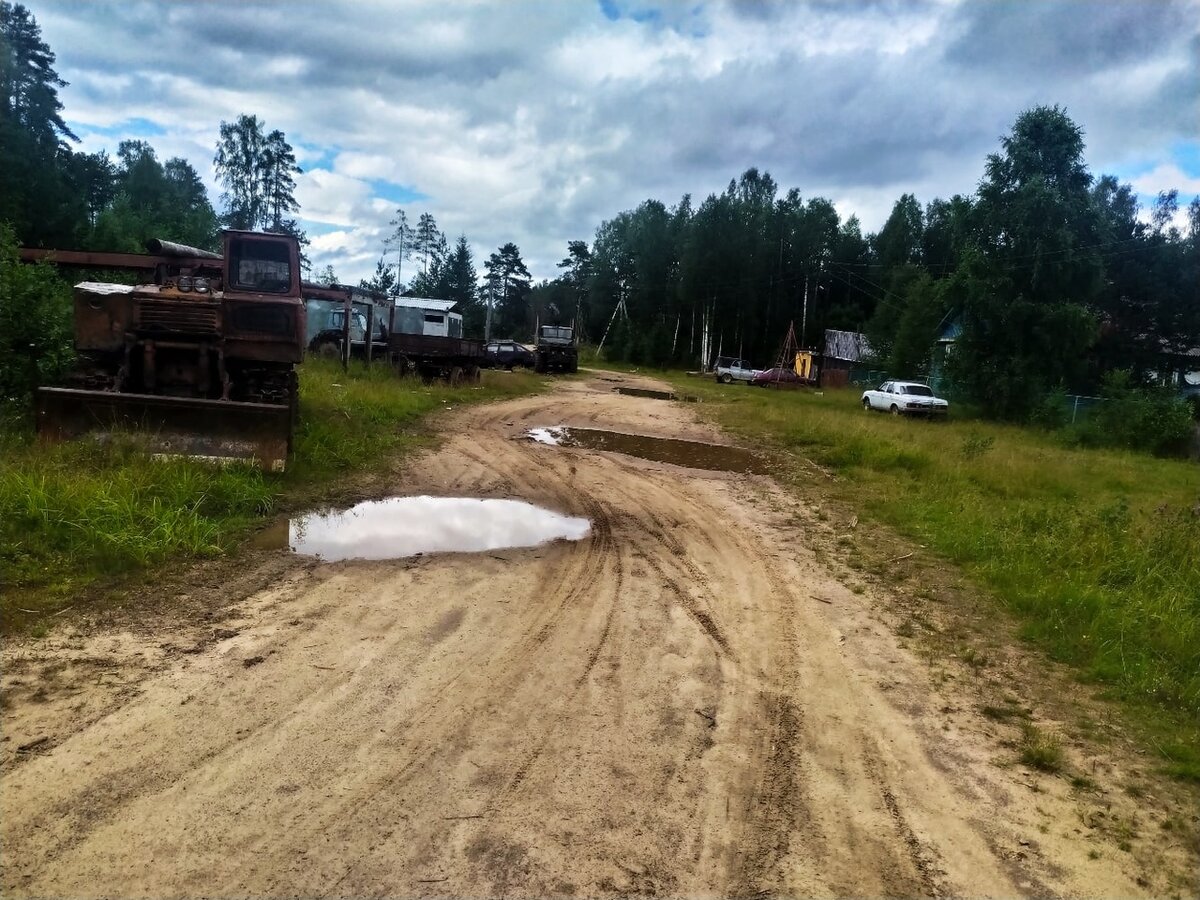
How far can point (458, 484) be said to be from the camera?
32.1ft

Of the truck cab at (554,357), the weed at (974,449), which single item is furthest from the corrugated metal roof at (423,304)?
the weed at (974,449)

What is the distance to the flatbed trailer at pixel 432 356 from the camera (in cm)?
2411

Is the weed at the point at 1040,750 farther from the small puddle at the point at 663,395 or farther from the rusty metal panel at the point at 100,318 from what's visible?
the small puddle at the point at 663,395

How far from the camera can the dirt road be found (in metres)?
2.85

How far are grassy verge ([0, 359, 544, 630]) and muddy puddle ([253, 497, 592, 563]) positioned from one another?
51 centimetres

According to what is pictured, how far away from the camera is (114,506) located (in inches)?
247

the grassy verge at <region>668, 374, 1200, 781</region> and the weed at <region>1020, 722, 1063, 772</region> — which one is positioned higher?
the grassy verge at <region>668, 374, 1200, 781</region>

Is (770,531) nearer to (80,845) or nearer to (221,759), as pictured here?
(221,759)

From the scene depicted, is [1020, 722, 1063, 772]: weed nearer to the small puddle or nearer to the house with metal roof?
the small puddle

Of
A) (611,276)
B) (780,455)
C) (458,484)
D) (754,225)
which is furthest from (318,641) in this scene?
(611,276)

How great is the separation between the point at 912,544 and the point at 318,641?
6.31m

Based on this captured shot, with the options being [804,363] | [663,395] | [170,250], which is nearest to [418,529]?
[170,250]

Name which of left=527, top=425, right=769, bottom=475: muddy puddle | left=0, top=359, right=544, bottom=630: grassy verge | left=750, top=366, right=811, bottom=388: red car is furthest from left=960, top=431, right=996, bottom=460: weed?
left=750, top=366, right=811, bottom=388: red car

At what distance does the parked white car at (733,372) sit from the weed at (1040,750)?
142ft
